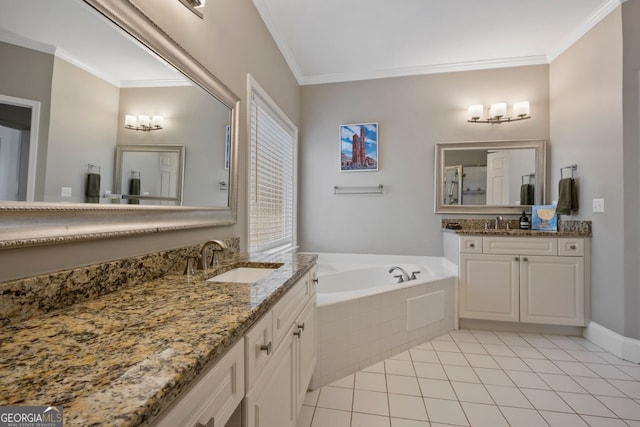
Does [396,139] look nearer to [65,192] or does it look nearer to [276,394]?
[276,394]

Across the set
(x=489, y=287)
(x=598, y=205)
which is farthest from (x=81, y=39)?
(x=598, y=205)

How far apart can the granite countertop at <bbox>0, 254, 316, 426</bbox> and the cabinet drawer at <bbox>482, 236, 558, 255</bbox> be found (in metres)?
2.43

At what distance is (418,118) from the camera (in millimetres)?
3283

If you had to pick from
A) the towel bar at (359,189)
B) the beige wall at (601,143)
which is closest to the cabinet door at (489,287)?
the beige wall at (601,143)

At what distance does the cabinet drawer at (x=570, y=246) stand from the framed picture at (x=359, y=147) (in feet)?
6.08

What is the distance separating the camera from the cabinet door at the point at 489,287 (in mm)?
2654

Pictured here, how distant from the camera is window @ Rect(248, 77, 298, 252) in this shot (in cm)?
225

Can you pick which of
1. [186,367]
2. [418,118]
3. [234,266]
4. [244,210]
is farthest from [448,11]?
[186,367]

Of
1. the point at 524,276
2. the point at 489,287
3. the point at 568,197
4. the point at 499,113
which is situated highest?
the point at 499,113

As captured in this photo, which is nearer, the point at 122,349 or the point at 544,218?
the point at 122,349

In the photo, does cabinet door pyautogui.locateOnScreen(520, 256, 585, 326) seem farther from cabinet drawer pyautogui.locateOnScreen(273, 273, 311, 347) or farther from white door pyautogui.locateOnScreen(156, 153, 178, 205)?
white door pyautogui.locateOnScreen(156, 153, 178, 205)

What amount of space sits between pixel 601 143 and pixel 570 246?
0.89 m

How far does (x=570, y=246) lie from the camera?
2.56m

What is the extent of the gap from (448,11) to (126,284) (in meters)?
2.89
